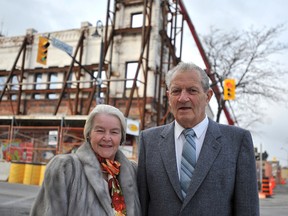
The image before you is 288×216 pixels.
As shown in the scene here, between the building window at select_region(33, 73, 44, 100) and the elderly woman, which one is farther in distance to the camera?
the building window at select_region(33, 73, 44, 100)

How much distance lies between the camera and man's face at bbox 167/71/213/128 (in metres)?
2.81

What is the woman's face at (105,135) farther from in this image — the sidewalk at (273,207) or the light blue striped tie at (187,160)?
the sidewalk at (273,207)

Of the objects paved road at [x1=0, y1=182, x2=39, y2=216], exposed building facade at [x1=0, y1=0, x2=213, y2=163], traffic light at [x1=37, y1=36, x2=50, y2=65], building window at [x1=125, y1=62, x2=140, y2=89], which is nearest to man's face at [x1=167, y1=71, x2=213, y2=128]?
paved road at [x1=0, y1=182, x2=39, y2=216]

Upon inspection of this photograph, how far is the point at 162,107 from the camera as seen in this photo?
22531mm

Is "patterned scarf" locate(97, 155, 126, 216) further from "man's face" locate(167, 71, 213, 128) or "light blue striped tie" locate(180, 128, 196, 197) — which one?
"man's face" locate(167, 71, 213, 128)

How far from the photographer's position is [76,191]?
9.15 ft

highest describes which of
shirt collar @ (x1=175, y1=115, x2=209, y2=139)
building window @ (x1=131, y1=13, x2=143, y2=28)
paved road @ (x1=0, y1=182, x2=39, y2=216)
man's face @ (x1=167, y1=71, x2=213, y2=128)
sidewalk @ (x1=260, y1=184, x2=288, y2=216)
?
building window @ (x1=131, y1=13, x2=143, y2=28)

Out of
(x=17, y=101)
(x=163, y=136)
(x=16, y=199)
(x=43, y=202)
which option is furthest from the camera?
(x=17, y=101)

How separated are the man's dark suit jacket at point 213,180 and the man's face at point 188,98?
0.61 ft

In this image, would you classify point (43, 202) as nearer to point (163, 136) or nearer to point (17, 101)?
point (163, 136)

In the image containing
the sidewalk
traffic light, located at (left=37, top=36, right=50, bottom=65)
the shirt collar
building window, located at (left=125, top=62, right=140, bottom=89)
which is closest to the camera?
the shirt collar

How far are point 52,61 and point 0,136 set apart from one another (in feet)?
21.2

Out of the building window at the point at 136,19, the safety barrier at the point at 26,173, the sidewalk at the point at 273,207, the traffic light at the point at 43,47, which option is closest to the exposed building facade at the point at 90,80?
the building window at the point at 136,19

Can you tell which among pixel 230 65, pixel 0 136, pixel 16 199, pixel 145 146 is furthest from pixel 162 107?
pixel 145 146
